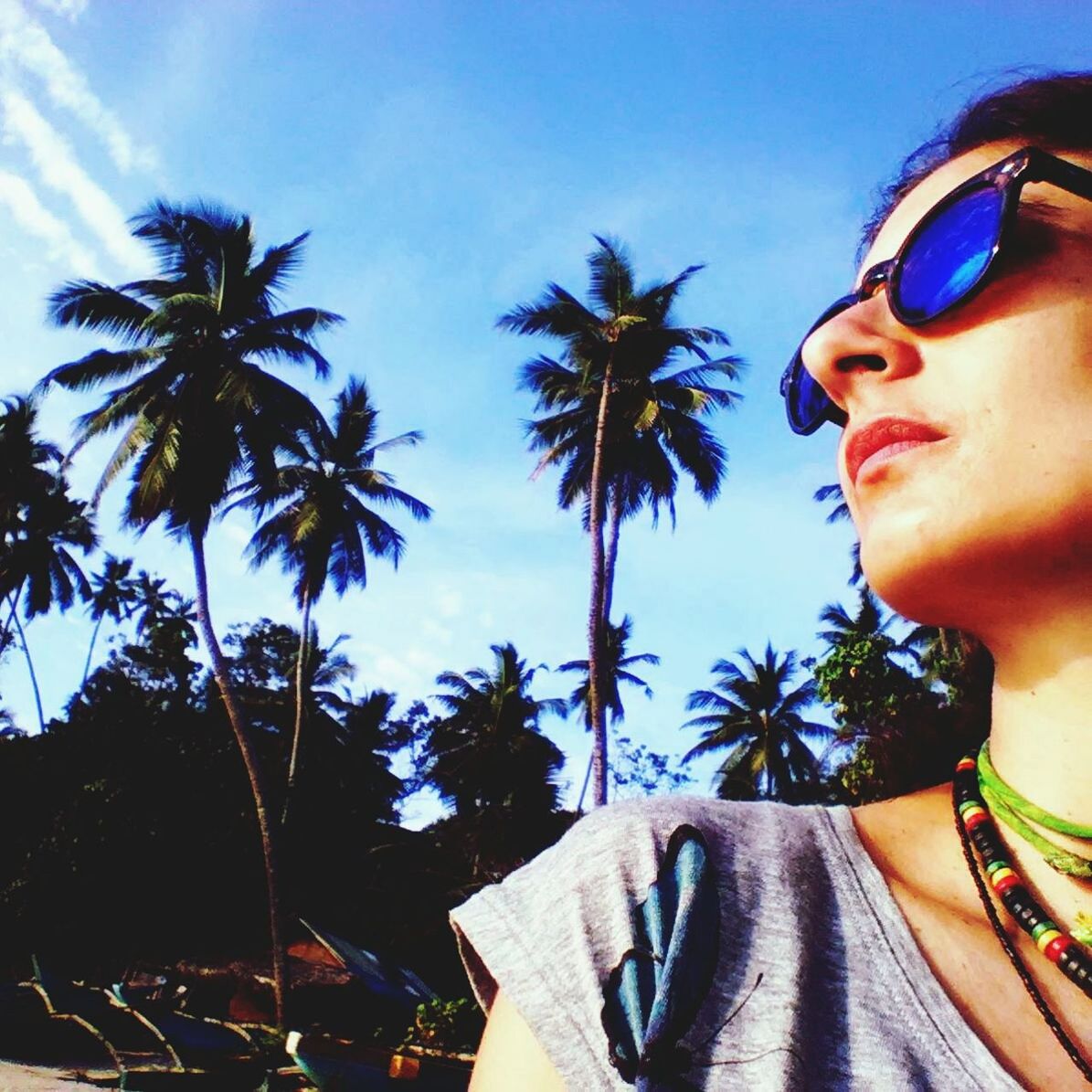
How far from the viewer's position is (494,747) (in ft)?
89.6

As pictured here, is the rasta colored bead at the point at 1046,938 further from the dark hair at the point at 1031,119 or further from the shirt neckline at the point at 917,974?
the dark hair at the point at 1031,119

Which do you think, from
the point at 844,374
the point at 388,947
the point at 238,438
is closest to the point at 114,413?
the point at 238,438

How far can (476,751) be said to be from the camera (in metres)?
27.5

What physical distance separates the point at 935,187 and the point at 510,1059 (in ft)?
4.65

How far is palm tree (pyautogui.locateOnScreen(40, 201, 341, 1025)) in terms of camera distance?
1659 cm

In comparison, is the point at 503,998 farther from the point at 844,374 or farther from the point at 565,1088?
the point at 844,374

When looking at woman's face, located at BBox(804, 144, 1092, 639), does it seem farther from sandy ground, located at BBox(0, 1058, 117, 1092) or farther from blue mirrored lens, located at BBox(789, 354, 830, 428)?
sandy ground, located at BBox(0, 1058, 117, 1092)

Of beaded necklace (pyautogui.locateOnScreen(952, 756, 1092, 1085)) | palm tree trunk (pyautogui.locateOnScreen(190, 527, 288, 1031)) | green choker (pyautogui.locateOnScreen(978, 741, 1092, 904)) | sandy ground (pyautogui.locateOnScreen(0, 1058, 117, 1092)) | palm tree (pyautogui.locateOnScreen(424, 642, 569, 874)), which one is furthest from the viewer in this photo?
palm tree (pyautogui.locateOnScreen(424, 642, 569, 874))

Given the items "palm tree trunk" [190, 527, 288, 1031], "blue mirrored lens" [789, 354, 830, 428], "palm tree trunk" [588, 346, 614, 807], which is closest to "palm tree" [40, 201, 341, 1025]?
"palm tree trunk" [190, 527, 288, 1031]

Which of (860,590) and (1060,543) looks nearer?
(1060,543)

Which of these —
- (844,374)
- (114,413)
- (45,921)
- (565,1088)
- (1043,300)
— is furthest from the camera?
(45,921)

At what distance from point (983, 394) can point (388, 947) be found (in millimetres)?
22215

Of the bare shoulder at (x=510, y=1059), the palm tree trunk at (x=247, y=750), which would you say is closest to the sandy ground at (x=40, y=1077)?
the palm tree trunk at (x=247, y=750)

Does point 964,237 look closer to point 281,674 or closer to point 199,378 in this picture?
point 199,378
